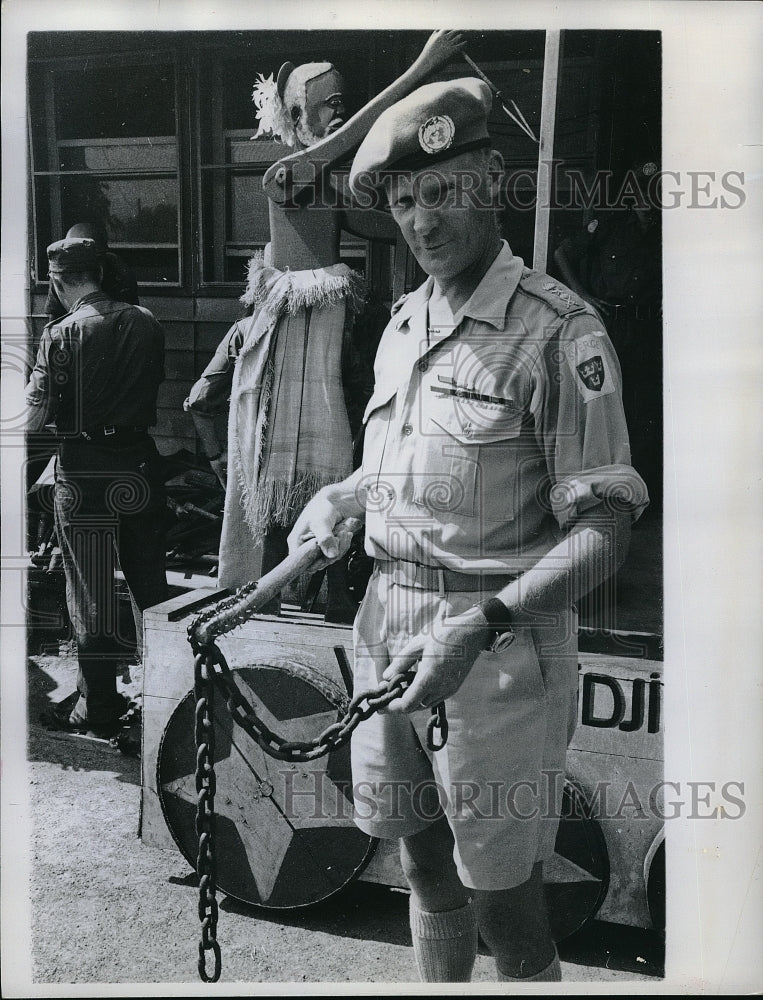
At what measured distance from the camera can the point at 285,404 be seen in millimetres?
2658

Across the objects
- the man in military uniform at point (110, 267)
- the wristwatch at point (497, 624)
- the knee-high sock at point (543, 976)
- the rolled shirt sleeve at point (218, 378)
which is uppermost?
the man in military uniform at point (110, 267)

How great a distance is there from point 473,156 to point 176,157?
2.86 ft

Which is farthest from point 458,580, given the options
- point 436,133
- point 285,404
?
point 436,133

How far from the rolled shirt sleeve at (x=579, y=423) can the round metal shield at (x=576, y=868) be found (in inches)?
34.0

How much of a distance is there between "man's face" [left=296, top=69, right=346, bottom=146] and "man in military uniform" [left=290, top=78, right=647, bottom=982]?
160 millimetres

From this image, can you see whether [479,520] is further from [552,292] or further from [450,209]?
[450,209]

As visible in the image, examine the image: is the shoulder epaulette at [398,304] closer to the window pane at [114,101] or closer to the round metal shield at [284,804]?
the window pane at [114,101]

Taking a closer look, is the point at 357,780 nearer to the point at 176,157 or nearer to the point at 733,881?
the point at 733,881

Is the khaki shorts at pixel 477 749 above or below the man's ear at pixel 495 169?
below

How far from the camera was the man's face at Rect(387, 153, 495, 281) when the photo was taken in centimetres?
234

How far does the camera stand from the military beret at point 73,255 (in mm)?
2643

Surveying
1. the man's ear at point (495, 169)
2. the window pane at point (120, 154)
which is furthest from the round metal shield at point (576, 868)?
the window pane at point (120, 154)

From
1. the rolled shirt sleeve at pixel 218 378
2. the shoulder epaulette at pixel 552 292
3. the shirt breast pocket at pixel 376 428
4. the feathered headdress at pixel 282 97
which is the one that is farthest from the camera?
the rolled shirt sleeve at pixel 218 378

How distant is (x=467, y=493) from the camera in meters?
2.31
